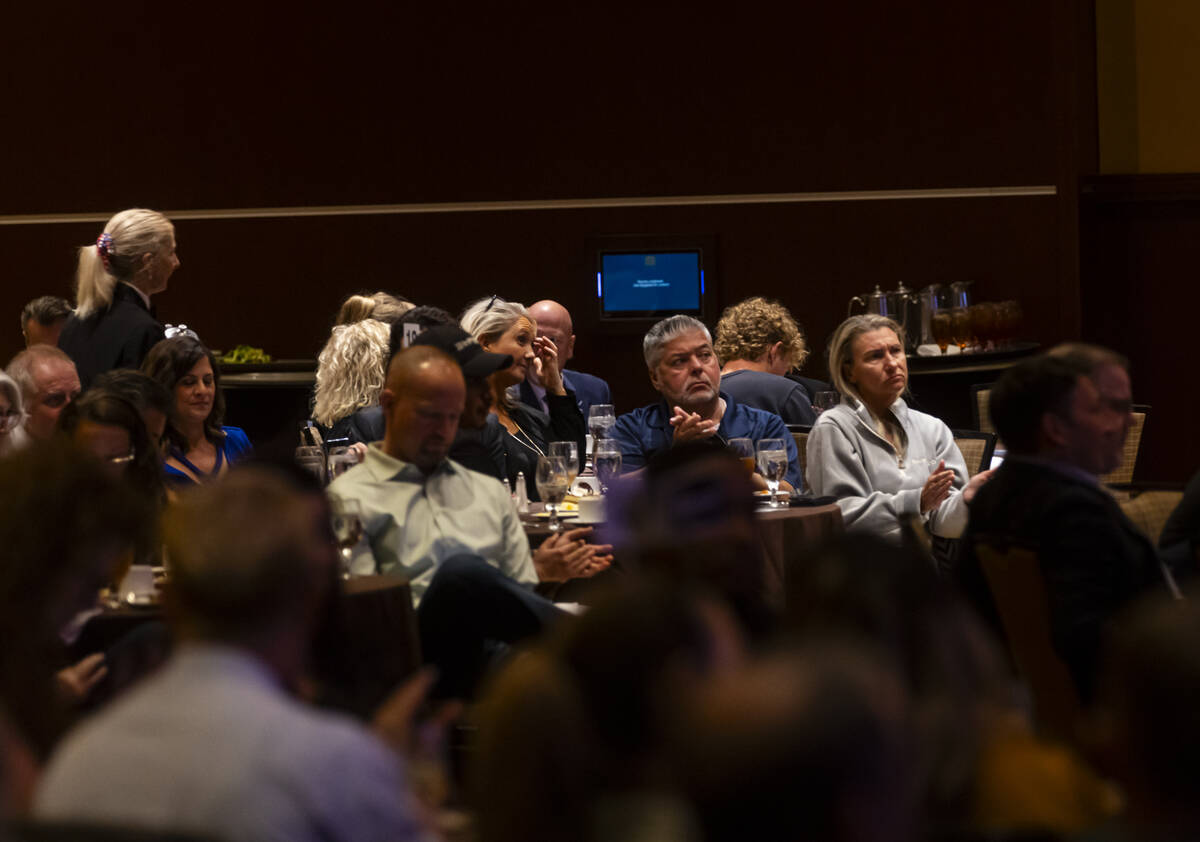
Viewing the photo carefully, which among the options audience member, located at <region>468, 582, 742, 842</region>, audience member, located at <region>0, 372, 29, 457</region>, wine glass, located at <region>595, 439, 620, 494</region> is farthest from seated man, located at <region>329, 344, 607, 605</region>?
audience member, located at <region>468, 582, 742, 842</region>

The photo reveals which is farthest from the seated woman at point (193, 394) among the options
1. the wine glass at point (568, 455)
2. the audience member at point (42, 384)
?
the wine glass at point (568, 455)

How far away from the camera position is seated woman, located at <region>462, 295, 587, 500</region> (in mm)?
4949

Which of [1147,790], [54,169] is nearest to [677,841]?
[1147,790]

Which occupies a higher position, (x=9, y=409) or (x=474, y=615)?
(x=9, y=409)

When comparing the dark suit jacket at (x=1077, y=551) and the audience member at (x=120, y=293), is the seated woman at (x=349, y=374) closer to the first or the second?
the audience member at (x=120, y=293)

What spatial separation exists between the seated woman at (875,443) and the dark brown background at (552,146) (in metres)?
3.38

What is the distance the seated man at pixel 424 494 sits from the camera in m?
3.40

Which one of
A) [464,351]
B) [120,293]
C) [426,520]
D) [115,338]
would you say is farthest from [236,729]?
[120,293]

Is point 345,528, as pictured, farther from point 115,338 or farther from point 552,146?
point 552,146

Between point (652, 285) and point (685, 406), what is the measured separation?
11.1 ft

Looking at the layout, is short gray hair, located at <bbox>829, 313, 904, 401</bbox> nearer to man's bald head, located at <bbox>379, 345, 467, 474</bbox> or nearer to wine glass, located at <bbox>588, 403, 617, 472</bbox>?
wine glass, located at <bbox>588, 403, 617, 472</bbox>

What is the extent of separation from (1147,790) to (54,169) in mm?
8771

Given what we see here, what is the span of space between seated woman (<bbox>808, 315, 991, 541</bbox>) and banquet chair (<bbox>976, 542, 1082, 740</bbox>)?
1.79m

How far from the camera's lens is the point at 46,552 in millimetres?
1866
